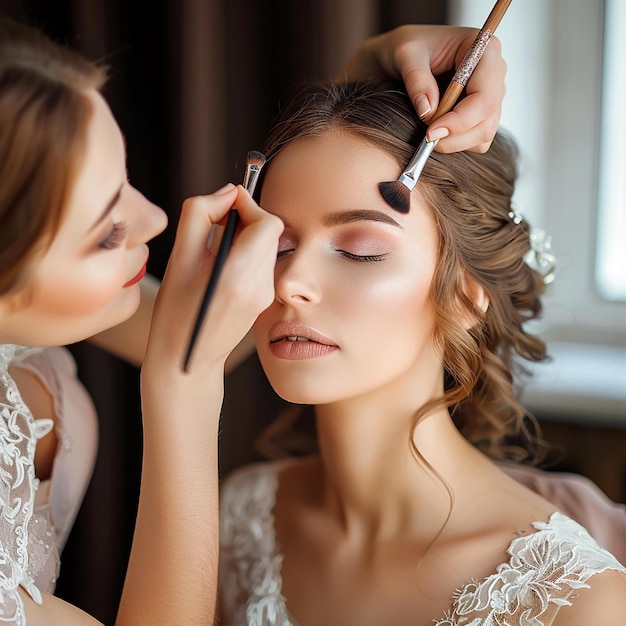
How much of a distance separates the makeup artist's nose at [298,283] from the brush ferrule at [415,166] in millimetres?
158

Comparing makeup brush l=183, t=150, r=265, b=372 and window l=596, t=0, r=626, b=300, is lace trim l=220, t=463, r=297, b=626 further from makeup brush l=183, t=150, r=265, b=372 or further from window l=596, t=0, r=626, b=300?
window l=596, t=0, r=626, b=300

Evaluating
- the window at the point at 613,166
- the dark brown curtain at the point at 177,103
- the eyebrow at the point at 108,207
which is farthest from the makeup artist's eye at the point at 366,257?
the window at the point at 613,166

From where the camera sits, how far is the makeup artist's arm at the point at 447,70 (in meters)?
0.96

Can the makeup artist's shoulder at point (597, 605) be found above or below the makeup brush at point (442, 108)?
below

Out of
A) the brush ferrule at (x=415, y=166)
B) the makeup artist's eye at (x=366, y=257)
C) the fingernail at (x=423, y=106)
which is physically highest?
the fingernail at (x=423, y=106)

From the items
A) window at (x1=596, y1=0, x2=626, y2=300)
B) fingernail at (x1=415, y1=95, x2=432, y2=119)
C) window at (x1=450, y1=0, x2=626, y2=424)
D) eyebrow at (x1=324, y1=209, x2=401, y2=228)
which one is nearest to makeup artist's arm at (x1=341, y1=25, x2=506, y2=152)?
fingernail at (x1=415, y1=95, x2=432, y2=119)

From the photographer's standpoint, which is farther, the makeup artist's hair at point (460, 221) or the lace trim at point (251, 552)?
the lace trim at point (251, 552)

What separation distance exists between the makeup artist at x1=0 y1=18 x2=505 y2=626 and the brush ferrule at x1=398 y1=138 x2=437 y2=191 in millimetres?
27

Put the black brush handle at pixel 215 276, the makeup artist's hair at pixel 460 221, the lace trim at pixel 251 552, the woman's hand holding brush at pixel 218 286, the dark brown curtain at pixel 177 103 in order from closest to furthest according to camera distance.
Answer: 1. the black brush handle at pixel 215 276
2. the woman's hand holding brush at pixel 218 286
3. the makeup artist's hair at pixel 460 221
4. the lace trim at pixel 251 552
5. the dark brown curtain at pixel 177 103

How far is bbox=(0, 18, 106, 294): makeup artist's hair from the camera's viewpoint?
758mm

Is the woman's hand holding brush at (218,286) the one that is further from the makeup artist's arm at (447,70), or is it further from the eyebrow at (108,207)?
the makeup artist's arm at (447,70)

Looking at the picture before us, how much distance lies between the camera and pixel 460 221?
1082 millimetres

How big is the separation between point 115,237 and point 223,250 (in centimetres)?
15

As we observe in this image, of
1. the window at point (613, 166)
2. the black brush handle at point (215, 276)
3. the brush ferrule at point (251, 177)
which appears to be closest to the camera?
the black brush handle at point (215, 276)
